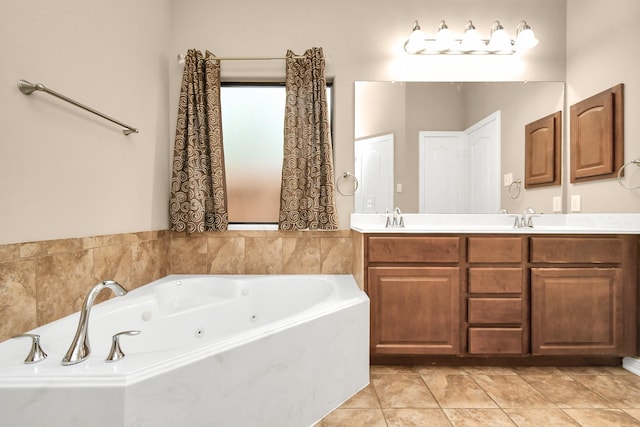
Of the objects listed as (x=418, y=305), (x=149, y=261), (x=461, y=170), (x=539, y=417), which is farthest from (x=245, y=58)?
(x=539, y=417)

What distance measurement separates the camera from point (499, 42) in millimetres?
2404

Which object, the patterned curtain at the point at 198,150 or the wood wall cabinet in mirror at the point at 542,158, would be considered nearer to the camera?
the patterned curtain at the point at 198,150

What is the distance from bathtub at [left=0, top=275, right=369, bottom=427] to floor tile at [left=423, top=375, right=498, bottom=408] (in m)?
0.39

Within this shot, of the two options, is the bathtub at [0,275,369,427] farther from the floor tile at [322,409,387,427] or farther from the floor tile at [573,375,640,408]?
the floor tile at [573,375,640,408]

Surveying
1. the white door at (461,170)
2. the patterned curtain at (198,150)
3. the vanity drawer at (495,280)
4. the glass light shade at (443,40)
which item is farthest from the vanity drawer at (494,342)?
the glass light shade at (443,40)

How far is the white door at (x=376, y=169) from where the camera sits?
2.50m

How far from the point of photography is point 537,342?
1.97 m

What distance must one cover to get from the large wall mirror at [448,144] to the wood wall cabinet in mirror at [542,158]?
1.8 inches

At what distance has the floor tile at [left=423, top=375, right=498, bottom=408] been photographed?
163 cm

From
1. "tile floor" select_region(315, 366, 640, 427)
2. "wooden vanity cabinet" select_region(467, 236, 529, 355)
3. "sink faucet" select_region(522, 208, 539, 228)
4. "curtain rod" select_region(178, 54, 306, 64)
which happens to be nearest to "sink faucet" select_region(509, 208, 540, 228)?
"sink faucet" select_region(522, 208, 539, 228)

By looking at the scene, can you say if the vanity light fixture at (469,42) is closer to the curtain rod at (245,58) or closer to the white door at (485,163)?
the white door at (485,163)

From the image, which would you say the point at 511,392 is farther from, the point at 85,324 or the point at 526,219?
the point at 85,324

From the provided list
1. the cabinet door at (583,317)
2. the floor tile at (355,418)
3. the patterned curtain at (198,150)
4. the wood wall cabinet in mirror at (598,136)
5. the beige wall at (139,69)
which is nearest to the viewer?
the beige wall at (139,69)

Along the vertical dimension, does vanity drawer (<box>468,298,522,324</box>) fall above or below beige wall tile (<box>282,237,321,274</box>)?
below
